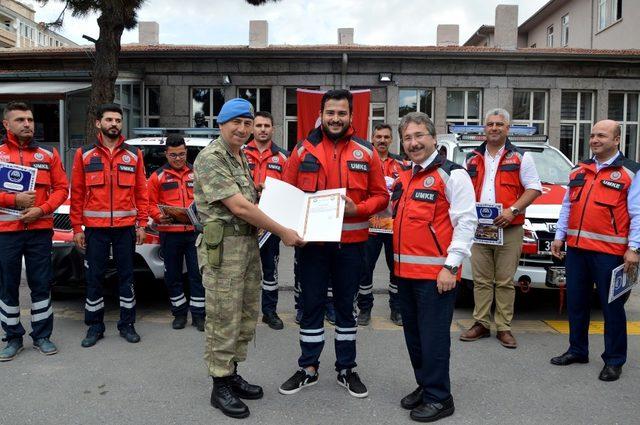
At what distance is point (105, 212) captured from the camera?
15.6 feet

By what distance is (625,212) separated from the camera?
4.11 meters

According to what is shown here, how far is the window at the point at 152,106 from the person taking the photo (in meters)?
17.2

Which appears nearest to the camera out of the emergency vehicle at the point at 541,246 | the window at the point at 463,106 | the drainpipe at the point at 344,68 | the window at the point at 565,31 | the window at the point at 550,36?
the emergency vehicle at the point at 541,246

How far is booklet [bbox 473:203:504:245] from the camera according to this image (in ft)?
15.7

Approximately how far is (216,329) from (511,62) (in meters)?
15.7

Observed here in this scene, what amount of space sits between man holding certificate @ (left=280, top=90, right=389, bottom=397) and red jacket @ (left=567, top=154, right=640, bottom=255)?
5.56 feet

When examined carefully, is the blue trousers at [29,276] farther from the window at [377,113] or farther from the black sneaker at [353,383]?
the window at [377,113]

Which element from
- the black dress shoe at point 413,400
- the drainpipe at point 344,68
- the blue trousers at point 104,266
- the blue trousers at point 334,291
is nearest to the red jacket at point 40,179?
the blue trousers at point 104,266

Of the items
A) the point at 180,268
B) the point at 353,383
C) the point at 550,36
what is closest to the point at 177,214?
the point at 180,268

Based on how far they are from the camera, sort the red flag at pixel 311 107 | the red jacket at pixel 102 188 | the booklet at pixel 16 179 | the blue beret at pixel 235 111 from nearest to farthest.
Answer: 1. the blue beret at pixel 235 111
2. the booklet at pixel 16 179
3. the red jacket at pixel 102 188
4. the red flag at pixel 311 107

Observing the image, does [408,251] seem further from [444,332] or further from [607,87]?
[607,87]

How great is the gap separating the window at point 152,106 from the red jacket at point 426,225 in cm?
1524

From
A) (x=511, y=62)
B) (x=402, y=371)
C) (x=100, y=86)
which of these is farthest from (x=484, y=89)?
(x=402, y=371)

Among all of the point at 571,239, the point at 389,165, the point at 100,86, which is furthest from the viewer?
the point at 100,86
